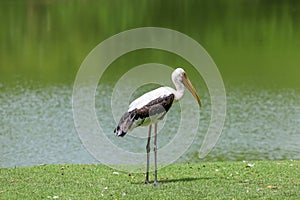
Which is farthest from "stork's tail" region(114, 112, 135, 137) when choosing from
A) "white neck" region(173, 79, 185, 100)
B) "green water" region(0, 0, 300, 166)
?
"green water" region(0, 0, 300, 166)

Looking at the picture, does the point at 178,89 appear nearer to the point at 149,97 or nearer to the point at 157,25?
the point at 149,97

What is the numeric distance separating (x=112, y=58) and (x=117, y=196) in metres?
24.5

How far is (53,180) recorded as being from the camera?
11.3 meters

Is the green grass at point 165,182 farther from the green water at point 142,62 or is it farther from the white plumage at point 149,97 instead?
the green water at point 142,62

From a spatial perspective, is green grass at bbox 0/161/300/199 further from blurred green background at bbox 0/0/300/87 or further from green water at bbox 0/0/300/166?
blurred green background at bbox 0/0/300/87

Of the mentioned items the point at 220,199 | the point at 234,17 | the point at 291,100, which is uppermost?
the point at 234,17

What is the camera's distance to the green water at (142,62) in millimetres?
18312

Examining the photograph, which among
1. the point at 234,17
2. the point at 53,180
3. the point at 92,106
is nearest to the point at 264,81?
the point at 92,106

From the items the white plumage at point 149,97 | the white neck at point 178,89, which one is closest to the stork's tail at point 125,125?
the white plumage at point 149,97

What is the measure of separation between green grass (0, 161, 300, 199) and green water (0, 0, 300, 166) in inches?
173

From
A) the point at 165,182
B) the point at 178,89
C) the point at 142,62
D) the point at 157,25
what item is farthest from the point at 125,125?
the point at 157,25

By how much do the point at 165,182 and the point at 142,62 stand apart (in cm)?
2135

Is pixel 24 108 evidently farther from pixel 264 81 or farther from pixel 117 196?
pixel 117 196

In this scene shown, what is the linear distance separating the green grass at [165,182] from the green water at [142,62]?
14.5 feet
